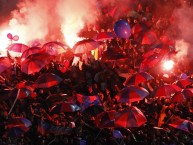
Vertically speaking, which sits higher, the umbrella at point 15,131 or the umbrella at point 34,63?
the umbrella at point 34,63

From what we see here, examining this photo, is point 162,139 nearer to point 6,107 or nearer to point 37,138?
point 37,138

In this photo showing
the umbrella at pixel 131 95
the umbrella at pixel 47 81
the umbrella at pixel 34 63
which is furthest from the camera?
the umbrella at pixel 34 63

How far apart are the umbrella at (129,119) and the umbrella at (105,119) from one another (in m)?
0.26

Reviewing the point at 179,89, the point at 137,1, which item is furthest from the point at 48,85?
the point at 137,1

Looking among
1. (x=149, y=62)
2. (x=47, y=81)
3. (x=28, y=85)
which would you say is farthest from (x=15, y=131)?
(x=149, y=62)

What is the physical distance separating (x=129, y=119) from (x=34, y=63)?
361 cm

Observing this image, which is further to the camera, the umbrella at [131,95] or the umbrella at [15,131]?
the umbrella at [131,95]

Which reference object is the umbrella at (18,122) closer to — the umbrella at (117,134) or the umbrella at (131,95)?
the umbrella at (117,134)

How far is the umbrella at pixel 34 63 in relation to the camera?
10156 mm

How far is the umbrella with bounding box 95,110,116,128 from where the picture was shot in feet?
27.4

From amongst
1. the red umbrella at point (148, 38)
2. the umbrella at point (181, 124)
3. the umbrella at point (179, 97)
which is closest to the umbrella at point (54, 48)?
the red umbrella at point (148, 38)

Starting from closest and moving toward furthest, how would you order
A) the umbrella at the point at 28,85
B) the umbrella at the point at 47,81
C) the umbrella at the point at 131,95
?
the umbrella at the point at 131,95 → the umbrella at the point at 28,85 → the umbrella at the point at 47,81

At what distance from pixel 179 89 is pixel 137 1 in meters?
8.62

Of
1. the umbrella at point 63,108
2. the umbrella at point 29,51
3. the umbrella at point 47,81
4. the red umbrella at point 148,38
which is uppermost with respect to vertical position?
the red umbrella at point 148,38
